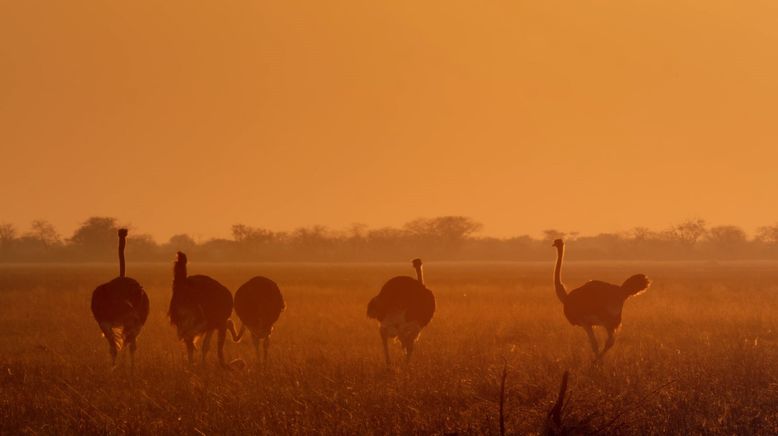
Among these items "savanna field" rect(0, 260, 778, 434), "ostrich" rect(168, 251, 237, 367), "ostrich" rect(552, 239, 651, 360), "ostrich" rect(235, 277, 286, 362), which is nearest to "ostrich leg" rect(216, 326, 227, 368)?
"ostrich" rect(168, 251, 237, 367)

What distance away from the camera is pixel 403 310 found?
1606 cm

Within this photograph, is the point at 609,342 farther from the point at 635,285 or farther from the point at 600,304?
the point at 635,285

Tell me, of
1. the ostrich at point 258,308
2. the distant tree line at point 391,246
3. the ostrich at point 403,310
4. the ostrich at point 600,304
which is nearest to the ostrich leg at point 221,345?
the ostrich at point 258,308

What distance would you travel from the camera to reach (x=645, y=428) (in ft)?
33.1

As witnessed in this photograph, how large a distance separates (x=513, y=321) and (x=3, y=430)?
13407mm

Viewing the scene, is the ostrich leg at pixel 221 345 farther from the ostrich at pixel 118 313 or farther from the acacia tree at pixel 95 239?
the acacia tree at pixel 95 239

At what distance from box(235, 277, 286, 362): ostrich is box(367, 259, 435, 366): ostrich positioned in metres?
1.72

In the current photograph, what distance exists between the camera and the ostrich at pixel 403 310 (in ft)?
52.4

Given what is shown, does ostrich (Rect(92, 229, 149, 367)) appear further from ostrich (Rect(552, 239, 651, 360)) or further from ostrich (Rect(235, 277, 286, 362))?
ostrich (Rect(552, 239, 651, 360))

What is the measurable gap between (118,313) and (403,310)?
438 cm

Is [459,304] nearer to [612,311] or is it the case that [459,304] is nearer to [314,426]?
[612,311]

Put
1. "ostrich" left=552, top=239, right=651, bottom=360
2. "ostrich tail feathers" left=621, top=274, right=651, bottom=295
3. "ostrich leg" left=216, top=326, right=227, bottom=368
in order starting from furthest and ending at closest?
1. "ostrich tail feathers" left=621, top=274, right=651, bottom=295
2. "ostrich" left=552, top=239, right=651, bottom=360
3. "ostrich leg" left=216, top=326, right=227, bottom=368

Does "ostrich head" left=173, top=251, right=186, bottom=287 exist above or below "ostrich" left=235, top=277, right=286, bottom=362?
above

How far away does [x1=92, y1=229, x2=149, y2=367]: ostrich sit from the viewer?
15.1m
